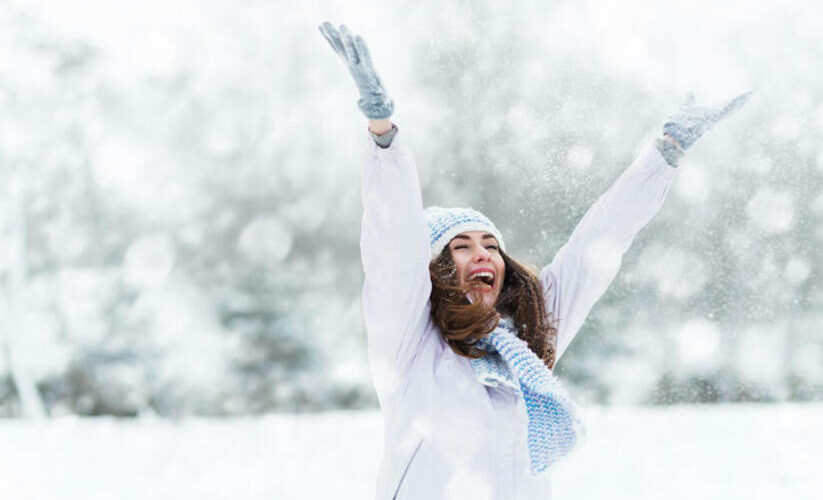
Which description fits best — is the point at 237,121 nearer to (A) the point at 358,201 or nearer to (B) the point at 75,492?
(A) the point at 358,201

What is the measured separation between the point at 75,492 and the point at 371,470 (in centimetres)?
102

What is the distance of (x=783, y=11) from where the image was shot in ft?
13.1

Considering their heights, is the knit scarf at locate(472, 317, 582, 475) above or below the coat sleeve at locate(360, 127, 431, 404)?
below

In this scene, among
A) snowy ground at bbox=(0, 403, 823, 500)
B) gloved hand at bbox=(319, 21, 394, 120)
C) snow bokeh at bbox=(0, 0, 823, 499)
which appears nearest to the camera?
gloved hand at bbox=(319, 21, 394, 120)

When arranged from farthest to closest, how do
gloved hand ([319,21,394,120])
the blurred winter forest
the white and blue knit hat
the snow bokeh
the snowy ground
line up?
the blurred winter forest, the snow bokeh, the snowy ground, the white and blue knit hat, gloved hand ([319,21,394,120])

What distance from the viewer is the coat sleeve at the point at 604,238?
4.60ft

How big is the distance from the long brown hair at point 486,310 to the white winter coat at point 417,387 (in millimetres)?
26

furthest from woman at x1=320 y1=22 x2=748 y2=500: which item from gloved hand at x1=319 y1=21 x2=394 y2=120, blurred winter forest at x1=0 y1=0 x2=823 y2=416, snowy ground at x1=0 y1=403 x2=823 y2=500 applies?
blurred winter forest at x1=0 y1=0 x2=823 y2=416

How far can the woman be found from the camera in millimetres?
1157

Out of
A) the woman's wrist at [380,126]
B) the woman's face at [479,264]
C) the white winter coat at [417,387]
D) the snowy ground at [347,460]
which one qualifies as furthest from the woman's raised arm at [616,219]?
the snowy ground at [347,460]

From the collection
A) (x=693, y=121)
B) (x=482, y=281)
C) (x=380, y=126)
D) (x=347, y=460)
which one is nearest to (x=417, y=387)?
(x=482, y=281)

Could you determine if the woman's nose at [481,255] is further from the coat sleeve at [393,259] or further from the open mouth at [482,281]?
the coat sleeve at [393,259]

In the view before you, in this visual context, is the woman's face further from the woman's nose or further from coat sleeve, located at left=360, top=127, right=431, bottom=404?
coat sleeve, located at left=360, top=127, right=431, bottom=404

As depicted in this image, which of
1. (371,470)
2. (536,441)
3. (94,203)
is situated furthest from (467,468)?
(94,203)
